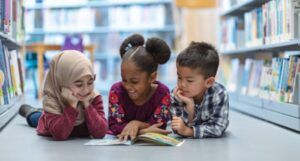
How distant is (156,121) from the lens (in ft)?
7.34

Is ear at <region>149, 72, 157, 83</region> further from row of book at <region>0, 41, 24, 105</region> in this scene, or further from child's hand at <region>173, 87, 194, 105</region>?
row of book at <region>0, 41, 24, 105</region>

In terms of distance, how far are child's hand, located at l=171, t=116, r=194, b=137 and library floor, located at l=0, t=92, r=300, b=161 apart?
45 mm

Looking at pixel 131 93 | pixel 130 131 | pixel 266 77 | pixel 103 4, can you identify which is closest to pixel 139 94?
pixel 131 93

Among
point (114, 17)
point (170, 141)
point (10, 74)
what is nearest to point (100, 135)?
point (170, 141)

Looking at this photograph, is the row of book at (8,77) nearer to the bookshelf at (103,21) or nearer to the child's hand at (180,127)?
the child's hand at (180,127)

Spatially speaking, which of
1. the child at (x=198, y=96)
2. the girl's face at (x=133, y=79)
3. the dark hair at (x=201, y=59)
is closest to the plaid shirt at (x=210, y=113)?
the child at (x=198, y=96)

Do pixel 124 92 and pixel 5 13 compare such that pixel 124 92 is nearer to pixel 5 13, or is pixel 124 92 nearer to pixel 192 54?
pixel 192 54

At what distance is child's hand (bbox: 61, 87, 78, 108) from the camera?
79.6 inches

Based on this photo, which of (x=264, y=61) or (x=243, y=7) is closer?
(x=264, y=61)

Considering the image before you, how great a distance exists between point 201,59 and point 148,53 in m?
0.25

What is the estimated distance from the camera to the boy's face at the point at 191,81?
86.6 inches

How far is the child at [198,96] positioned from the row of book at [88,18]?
490cm

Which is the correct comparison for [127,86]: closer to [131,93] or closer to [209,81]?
[131,93]

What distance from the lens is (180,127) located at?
220 centimetres
